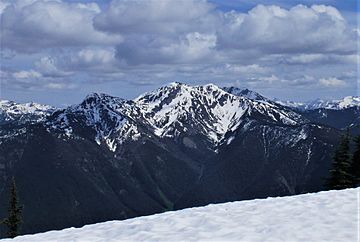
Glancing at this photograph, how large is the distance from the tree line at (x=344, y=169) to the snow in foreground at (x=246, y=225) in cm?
3084

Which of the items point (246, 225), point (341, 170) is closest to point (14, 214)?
point (341, 170)

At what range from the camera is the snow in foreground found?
46.4 ft

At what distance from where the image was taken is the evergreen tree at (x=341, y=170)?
48219mm

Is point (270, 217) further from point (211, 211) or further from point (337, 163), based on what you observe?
point (337, 163)

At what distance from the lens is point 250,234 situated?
14227 mm

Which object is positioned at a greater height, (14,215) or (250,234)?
(250,234)

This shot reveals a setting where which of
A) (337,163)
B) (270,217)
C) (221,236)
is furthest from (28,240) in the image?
(337,163)

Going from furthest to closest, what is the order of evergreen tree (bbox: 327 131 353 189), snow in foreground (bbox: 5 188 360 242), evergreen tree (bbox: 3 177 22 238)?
1. evergreen tree (bbox: 3 177 22 238)
2. evergreen tree (bbox: 327 131 353 189)
3. snow in foreground (bbox: 5 188 360 242)

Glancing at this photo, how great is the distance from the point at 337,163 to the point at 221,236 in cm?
3815

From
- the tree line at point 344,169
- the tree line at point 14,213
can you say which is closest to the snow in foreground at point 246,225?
the tree line at point 344,169

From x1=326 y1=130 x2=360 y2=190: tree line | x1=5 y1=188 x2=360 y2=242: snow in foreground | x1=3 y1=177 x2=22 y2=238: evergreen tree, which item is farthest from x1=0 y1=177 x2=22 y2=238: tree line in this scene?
x1=5 y1=188 x2=360 y2=242: snow in foreground

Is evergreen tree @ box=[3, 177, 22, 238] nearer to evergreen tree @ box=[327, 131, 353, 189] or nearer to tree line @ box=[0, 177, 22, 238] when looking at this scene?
tree line @ box=[0, 177, 22, 238]

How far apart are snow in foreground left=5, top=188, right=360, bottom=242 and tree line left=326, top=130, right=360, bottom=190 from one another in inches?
1214

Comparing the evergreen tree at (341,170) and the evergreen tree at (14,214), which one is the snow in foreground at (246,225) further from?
the evergreen tree at (14,214)
